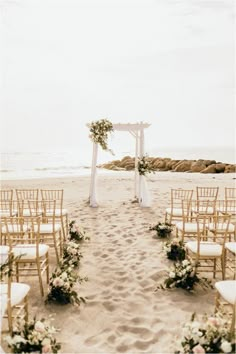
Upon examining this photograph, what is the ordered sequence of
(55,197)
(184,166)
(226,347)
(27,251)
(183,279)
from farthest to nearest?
(184,166)
(55,197)
(183,279)
(27,251)
(226,347)

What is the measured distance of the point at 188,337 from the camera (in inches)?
105

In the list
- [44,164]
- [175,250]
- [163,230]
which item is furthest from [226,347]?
[44,164]

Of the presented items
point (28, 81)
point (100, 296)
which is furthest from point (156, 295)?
point (28, 81)

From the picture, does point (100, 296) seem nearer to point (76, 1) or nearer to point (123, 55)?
point (76, 1)

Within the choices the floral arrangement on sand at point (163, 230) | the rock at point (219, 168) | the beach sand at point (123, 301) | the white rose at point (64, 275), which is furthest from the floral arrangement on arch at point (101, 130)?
the rock at point (219, 168)

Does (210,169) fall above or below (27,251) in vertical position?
above

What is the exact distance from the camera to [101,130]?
955cm

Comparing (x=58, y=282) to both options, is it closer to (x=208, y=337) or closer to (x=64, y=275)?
(x=64, y=275)

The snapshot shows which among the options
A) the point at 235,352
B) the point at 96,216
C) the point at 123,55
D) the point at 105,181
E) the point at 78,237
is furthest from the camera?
the point at 105,181

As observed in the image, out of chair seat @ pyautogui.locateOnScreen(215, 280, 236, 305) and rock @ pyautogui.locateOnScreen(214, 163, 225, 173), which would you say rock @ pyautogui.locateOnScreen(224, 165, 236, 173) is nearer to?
rock @ pyautogui.locateOnScreen(214, 163, 225, 173)

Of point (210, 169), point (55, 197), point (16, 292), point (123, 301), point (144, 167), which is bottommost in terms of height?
point (123, 301)

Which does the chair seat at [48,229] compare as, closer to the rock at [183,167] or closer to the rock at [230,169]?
the rock at [230,169]

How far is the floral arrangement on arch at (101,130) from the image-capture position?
31.3 feet

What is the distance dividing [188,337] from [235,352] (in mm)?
312
